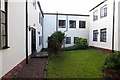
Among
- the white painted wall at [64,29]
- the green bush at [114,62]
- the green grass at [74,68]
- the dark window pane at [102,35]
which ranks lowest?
the green grass at [74,68]

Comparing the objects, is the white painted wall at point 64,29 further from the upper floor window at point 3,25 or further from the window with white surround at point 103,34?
the upper floor window at point 3,25

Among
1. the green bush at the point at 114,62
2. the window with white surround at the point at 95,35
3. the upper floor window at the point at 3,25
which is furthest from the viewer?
the window with white surround at the point at 95,35

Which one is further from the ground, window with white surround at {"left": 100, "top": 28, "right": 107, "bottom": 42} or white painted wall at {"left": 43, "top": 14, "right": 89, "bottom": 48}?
white painted wall at {"left": 43, "top": 14, "right": 89, "bottom": 48}

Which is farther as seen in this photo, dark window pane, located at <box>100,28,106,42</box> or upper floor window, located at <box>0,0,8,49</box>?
dark window pane, located at <box>100,28,106,42</box>

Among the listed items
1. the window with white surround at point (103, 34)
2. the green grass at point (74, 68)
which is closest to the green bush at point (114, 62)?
the green grass at point (74, 68)

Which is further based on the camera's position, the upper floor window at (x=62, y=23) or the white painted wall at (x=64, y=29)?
the upper floor window at (x=62, y=23)

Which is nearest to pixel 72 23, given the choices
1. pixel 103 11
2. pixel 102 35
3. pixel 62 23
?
pixel 62 23

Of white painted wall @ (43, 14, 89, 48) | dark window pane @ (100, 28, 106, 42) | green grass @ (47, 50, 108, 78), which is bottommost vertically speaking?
green grass @ (47, 50, 108, 78)

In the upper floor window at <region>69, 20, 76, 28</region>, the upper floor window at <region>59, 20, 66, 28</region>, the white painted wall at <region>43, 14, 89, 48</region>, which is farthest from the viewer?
the upper floor window at <region>69, 20, 76, 28</region>

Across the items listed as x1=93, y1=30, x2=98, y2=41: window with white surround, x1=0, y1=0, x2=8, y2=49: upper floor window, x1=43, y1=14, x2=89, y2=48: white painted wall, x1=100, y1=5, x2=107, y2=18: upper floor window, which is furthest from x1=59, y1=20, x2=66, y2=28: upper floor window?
x1=0, y1=0, x2=8, y2=49: upper floor window

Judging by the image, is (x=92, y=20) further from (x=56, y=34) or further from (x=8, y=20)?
(x=8, y=20)

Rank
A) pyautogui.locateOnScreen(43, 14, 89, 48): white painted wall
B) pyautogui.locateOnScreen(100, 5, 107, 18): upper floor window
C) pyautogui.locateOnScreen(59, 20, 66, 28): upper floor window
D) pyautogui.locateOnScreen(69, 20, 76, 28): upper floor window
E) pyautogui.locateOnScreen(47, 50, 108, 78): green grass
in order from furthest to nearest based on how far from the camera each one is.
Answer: pyautogui.locateOnScreen(69, 20, 76, 28): upper floor window
pyautogui.locateOnScreen(59, 20, 66, 28): upper floor window
pyautogui.locateOnScreen(43, 14, 89, 48): white painted wall
pyautogui.locateOnScreen(100, 5, 107, 18): upper floor window
pyautogui.locateOnScreen(47, 50, 108, 78): green grass

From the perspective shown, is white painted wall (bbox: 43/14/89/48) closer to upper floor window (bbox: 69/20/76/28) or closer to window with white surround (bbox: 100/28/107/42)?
upper floor window (bbox: 69/20/76/28)

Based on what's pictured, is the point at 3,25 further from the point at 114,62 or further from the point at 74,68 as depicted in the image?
the point at 114,62
